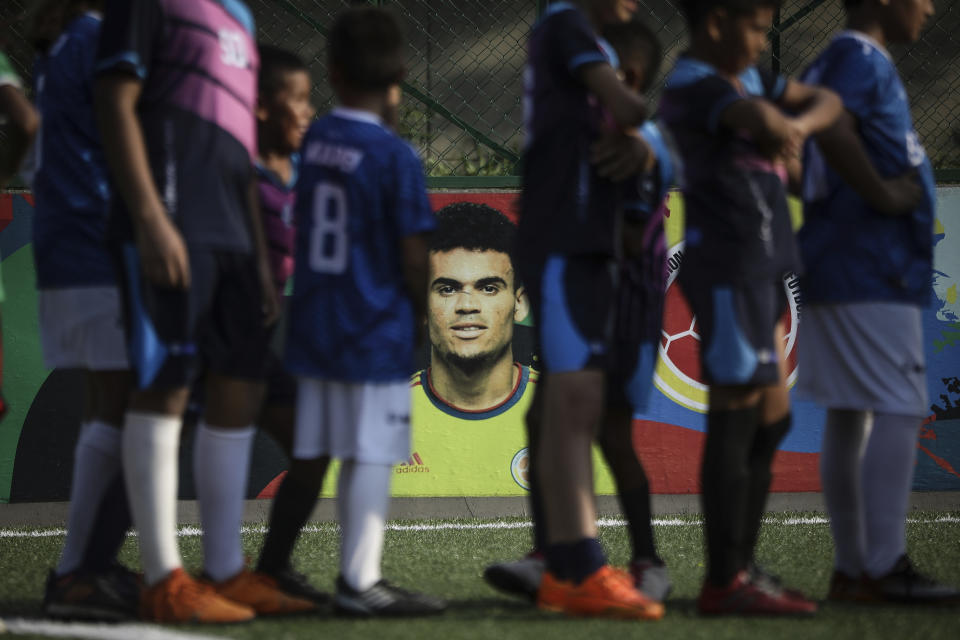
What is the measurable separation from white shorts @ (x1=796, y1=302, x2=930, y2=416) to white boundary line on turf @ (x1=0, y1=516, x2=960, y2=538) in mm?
1839

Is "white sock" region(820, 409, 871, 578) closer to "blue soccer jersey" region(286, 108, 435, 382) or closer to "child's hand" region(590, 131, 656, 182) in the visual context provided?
"child's hand" region(590, 131, 656, 182)

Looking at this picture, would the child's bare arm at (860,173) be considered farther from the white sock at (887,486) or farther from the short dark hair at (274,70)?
the short dark hair at (274,70)

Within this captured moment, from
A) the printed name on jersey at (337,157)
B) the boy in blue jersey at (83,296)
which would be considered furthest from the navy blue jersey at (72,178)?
the printed name on jersey at (337,157)

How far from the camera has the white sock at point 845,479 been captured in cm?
314

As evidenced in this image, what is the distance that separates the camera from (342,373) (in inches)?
110

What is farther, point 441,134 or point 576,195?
point 441,134

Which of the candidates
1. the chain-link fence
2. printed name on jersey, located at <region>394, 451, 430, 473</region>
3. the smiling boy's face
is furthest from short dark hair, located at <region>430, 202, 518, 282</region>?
the smiling boy's face

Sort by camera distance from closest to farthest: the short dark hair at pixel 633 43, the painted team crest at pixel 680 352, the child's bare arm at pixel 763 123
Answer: the child's bare arm at pixel 763 123
the short dark hair at pixel 633 43
the painted team crest at pixel 680 352

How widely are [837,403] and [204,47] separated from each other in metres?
1.89

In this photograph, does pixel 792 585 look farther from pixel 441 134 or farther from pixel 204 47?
pixel 441 134

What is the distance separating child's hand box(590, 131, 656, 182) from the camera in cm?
289

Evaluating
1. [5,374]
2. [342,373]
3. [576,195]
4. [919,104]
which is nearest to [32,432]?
[5,374]

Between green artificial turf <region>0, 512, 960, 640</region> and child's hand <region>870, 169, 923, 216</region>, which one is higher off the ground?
child's hand <region>870, 169, 923, 216</region>

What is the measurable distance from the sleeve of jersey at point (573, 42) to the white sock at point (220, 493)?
122 centimetres
